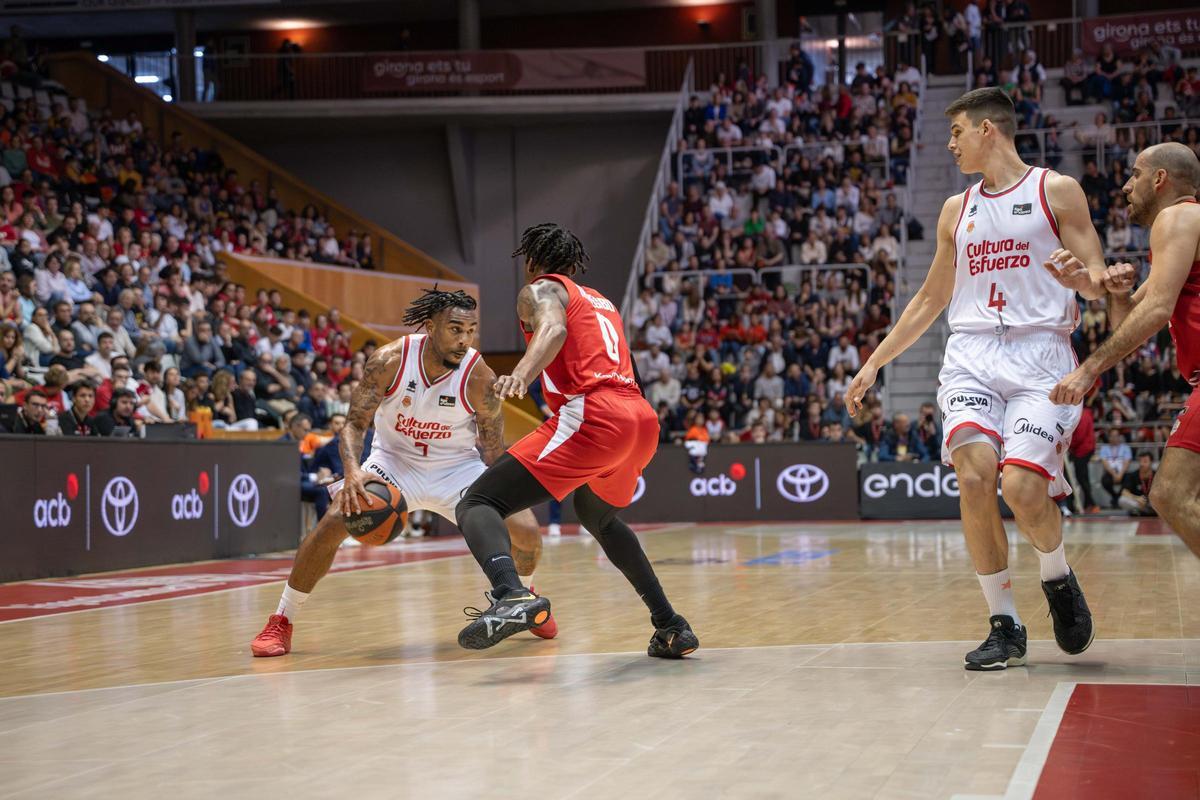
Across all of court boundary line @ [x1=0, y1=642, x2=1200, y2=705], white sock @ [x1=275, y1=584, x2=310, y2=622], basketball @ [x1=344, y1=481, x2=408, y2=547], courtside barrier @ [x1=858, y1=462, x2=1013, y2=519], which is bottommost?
courtside barrier @ [x1=858, y1=462, x2=1013, y2=519]

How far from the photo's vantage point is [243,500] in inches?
536

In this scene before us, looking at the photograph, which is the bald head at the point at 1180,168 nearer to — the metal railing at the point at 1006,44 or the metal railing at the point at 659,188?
the metal railing at the point at 659,188

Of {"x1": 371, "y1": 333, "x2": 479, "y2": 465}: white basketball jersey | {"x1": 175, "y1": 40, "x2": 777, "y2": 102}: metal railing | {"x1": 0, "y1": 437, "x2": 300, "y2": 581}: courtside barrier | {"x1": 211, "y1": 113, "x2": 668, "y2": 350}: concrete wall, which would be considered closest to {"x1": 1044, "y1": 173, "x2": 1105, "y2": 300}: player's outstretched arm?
{"x1": 371, "y1": 333, "x2": 479, "y2": 465}: white basketball jersey

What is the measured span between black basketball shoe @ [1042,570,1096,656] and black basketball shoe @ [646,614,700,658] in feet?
4.79

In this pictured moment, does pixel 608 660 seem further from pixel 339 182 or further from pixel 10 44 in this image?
pixel 339 182

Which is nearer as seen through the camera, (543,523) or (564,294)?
(564,294)

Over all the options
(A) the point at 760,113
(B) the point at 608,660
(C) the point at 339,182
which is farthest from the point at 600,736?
(C) the point at 339,182

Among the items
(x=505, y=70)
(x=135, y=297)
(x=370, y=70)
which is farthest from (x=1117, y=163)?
(x=135, y=297)

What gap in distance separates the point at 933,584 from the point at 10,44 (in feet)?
65.4

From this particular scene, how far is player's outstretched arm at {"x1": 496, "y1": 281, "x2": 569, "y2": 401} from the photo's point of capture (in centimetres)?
Result: 511

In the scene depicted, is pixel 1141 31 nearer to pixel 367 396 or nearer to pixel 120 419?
pixel 120 419

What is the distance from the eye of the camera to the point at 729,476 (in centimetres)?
1927

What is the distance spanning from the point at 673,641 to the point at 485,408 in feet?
5.43

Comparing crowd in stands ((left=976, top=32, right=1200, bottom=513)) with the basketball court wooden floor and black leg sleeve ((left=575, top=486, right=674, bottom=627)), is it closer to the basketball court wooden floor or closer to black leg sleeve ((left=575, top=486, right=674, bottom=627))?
the basketball court wooden floor
